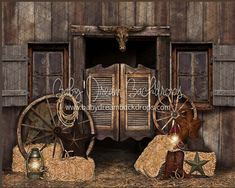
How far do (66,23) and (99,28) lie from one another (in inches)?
28.0

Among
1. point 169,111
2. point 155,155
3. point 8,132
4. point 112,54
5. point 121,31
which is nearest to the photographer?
point 155,155

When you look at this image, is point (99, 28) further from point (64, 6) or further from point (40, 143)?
point (40, 143)

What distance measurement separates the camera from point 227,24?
305 inches

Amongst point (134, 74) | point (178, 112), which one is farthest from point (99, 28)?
point (178, 112)

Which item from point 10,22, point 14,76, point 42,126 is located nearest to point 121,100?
point 42,126

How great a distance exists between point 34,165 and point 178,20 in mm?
4126

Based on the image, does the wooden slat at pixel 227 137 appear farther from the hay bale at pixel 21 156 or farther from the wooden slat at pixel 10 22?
the wooden slat at pixel 10 22

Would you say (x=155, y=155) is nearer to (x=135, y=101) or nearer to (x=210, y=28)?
(x=135, y=101)

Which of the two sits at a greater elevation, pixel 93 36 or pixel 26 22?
pixel 26 22

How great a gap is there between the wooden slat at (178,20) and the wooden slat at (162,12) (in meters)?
0.08

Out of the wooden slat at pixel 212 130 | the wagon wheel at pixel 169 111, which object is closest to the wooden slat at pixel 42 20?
the wagon wheel at pixel 169 111

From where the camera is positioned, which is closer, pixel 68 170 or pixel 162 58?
pixel 68 170

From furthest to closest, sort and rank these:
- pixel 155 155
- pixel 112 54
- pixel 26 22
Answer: pixel 112 54 < pixel 26 22 < pixel 155 155

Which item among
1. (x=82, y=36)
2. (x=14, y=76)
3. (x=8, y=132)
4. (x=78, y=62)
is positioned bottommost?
(x=8, y=132)
